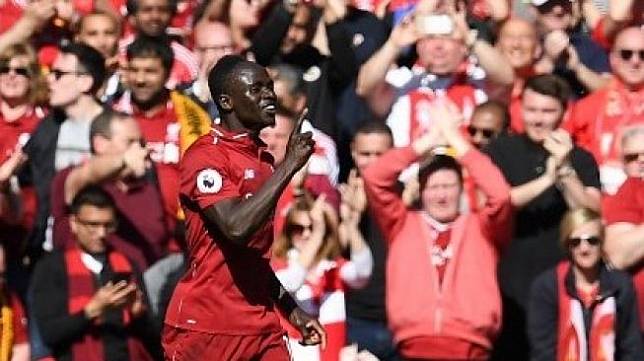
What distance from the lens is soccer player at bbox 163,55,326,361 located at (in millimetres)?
6496

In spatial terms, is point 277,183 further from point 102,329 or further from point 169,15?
point 169,15

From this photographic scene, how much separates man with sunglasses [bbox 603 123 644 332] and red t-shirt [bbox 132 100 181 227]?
2371mm

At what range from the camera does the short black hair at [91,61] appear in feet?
33.3

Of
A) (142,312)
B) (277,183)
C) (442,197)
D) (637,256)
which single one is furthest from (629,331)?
(277,183)

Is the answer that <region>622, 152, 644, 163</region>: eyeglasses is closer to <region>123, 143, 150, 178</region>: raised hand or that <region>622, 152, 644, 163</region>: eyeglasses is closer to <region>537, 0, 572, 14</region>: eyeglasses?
<region>537, 0, 572, 14</region>: eyeglasses

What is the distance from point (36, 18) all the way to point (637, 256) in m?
3.93

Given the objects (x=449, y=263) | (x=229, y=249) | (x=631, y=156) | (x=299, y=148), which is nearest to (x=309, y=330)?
(x=229, y=249)

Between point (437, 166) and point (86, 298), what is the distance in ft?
6.38

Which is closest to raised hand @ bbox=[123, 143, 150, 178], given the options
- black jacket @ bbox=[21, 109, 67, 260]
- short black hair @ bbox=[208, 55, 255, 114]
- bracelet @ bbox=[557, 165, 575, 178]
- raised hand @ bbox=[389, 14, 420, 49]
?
black jacket @ bbox=[21, 109, 67, 260]

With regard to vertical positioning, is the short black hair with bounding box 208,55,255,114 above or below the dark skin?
above

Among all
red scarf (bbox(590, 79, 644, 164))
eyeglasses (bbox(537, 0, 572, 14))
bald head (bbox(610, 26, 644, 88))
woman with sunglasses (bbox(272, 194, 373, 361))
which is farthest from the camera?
eyeglasses (bbox(537, 0, 572, 14))

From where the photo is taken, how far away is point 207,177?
253 inches

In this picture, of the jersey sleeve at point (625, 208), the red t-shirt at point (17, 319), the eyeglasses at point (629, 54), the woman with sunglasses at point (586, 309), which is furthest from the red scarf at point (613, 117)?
the red t-shirt at point (17, 319)

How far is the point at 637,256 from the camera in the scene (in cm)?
920
